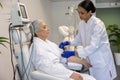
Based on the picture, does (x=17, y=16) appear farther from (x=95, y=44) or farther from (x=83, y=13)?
(x=95, y=44)

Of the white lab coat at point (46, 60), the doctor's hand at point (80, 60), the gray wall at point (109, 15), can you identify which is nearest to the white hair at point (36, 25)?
the white lab coat at point (46, 60)

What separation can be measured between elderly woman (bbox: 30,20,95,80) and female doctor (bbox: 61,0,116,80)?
318mm

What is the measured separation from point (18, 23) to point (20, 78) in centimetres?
55

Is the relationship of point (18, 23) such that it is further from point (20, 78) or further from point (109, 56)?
point (109, 56)

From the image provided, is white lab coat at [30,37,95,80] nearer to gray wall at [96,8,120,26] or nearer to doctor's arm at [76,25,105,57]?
doctor's arm at [76,25,105,57]

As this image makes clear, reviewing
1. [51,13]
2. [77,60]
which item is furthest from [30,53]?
[51,13]

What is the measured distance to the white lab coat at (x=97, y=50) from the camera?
6.75 ft

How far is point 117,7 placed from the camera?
5098 mm

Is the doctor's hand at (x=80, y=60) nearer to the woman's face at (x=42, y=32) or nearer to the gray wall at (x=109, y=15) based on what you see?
the woman's face at (x=42, y=32)

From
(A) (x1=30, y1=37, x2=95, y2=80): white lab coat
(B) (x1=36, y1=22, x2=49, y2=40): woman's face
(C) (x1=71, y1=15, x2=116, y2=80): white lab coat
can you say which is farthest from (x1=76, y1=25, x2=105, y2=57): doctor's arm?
(B) (x1=36, y1=22, x2=49, y2=40): woman's face

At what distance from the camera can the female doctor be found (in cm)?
206

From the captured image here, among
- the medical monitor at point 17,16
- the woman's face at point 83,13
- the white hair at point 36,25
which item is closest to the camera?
the medical monitor at point 17,16

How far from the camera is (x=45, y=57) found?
183cm

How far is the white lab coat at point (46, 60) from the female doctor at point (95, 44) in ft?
1.10
